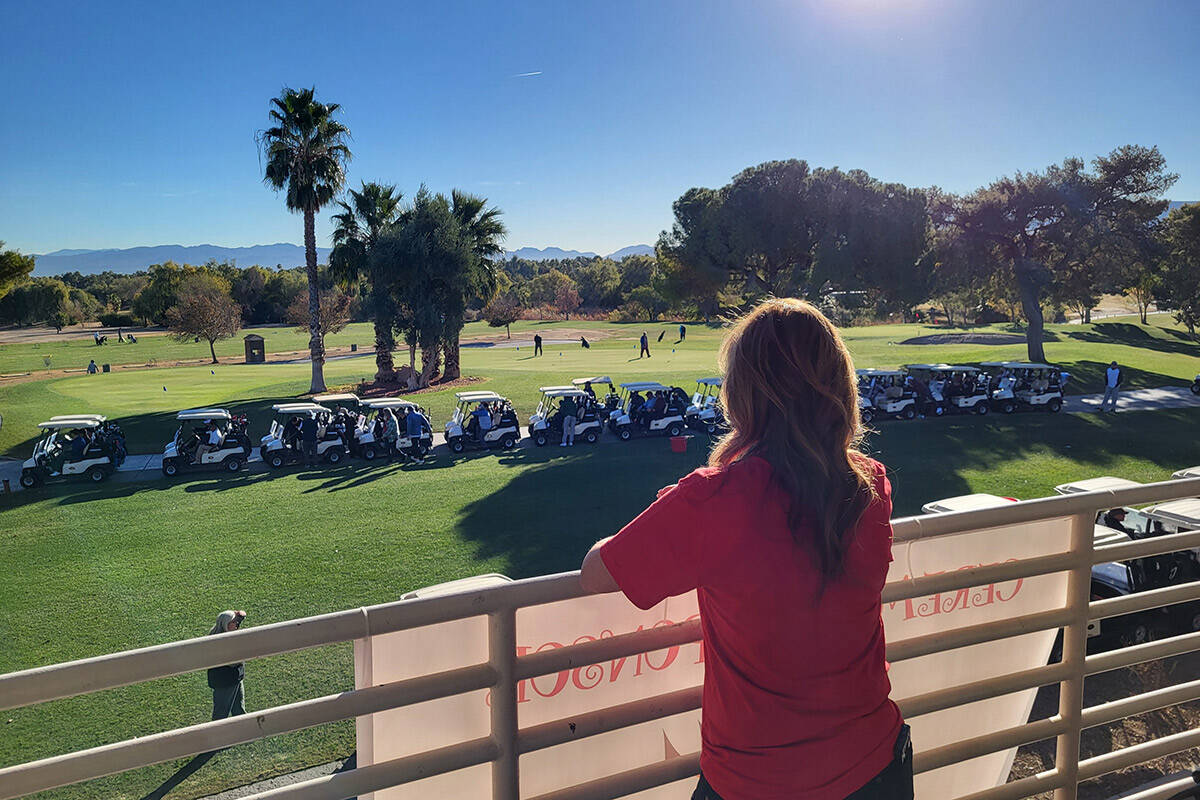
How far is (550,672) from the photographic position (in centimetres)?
171

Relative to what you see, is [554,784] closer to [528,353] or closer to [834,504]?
[834,504]

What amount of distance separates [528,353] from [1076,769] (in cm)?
4257

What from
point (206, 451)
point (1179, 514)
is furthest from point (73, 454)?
point (1179, 514)

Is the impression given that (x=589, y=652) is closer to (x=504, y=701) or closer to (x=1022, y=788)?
(x=504, y=701)

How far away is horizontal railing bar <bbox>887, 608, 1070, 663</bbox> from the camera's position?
2.05 meters

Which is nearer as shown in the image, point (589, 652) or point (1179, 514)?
point (589, 652)

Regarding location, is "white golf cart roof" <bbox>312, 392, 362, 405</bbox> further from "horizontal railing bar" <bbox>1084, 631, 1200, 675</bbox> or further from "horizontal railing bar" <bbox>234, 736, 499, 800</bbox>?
"horizontal railing bar" <bbox>1084, 631, 1200, 675</bbox>

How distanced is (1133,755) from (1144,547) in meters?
0.73

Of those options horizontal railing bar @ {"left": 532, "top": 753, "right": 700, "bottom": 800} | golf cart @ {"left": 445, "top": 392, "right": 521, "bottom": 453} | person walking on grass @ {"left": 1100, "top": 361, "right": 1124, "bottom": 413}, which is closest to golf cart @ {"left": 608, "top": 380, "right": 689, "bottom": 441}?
golf cart @ {"left": 445, "top": 392, "right": 521, "bottom": 453}

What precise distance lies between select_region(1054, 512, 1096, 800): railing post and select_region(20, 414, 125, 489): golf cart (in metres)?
17.9

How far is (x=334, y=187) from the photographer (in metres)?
29.5

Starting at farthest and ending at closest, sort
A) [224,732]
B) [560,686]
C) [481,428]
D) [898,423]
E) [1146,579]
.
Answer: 1. [898,423]
2. [481,428]
3. [1146,579]
4. [560,686]
5. [224,732]

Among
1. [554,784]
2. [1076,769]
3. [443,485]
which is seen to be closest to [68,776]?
[554,784]

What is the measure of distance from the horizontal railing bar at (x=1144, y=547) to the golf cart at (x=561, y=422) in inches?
672
